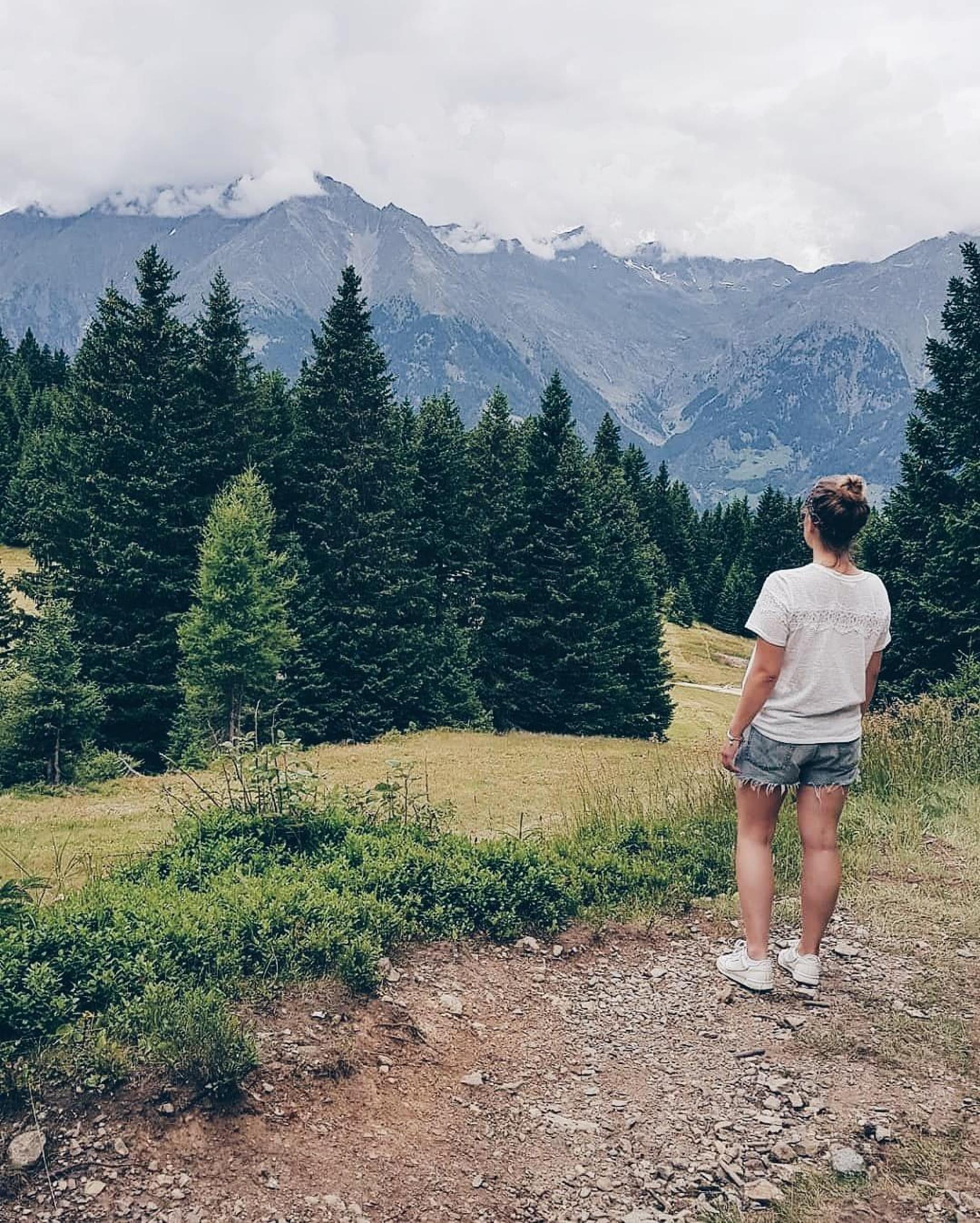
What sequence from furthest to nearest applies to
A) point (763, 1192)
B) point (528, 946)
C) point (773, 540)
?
point (773, 540), point (528, 946), point (763, 1192)

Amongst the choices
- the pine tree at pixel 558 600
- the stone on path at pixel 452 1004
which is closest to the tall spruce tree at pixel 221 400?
the pine tree at pixel 558 600

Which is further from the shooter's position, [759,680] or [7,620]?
[7,620]

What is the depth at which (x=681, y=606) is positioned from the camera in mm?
72750

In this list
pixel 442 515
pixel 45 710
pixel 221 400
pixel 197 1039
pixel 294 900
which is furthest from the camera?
pixel 442 515

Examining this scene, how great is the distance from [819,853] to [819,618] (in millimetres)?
1355

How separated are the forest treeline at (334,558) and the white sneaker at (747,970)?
16.1 m

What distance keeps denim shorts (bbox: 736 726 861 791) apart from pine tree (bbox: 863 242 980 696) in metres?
18.3

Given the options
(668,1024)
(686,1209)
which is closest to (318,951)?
(668,1024)

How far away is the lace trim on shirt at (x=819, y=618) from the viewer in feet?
15.4

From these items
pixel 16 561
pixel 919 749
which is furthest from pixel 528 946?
pixel 16 561

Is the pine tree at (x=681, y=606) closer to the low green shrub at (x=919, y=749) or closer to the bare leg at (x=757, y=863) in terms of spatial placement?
the low green shrub at (x=919, y=749)

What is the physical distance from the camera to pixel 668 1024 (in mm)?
4773

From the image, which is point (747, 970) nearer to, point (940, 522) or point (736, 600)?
point (940, 522)

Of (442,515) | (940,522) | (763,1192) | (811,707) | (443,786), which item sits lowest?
(443,786)
